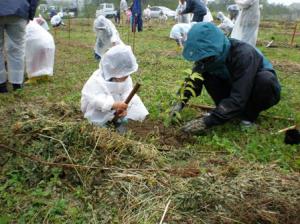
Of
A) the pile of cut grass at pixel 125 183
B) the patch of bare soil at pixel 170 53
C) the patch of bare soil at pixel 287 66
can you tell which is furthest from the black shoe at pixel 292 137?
the patch of bare soil at pixel 170 53

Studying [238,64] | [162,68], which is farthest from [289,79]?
[238,64]

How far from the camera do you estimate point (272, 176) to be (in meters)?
2.36

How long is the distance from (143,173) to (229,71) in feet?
4.68

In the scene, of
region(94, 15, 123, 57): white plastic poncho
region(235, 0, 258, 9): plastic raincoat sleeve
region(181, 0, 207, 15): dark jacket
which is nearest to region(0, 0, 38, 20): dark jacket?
region(94, 15, 123, 57): white plastic poncho

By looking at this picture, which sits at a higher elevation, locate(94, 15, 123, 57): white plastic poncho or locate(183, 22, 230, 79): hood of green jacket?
locate(183, 22, 230, 79): hood of green jacket

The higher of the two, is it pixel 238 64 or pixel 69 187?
pixel 238 64

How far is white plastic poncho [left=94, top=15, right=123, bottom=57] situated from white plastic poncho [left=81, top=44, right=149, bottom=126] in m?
4.02

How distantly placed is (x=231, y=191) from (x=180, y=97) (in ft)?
4.59

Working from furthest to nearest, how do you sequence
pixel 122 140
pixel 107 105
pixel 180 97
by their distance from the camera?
pixel 180 97 → pixel 107 105 → pixel 122 140

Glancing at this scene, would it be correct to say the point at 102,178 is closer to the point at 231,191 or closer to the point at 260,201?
the point at 231,191

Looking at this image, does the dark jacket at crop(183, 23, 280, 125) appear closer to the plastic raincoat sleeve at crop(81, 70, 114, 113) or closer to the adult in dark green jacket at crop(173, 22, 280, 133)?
the adult in dark green jacket at crop(173, 22, 280, 133)

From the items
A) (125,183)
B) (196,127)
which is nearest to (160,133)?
→ (196,127)

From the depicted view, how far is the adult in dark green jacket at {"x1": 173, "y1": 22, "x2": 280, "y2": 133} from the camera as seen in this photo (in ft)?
10.1

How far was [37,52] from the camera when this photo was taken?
5625 mm
